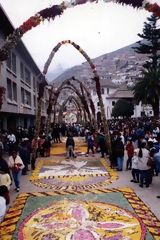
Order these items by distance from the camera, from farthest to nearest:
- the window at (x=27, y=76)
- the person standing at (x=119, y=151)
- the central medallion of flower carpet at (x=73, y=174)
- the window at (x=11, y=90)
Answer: the window at (x=27, y=76) < the window at (x=11, y=90) < the person standing at (x=119, y=151) < the central medallion of flower carpet at (x=73, y=174)

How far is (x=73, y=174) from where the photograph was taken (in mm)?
17969

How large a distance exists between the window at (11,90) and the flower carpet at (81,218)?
18143 mm

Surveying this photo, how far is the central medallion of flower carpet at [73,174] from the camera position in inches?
605

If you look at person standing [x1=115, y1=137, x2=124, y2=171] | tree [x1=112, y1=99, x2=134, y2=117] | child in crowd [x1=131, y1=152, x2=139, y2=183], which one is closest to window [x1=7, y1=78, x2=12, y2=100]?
person standing [x1=115, y1=137, x2=124, y2=171]

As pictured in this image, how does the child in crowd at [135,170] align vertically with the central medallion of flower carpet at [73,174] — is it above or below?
above

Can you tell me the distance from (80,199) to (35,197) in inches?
69.0

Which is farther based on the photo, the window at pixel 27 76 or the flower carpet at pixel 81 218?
the window at pixel 27 76

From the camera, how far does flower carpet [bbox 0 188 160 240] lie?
927cm

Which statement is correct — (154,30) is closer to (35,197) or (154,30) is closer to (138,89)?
(138,89)

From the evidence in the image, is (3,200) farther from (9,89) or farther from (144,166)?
(9,89)

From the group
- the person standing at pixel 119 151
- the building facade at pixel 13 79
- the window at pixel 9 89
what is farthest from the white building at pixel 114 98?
the person standing at pixel 119 151

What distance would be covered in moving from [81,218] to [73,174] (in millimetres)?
7572

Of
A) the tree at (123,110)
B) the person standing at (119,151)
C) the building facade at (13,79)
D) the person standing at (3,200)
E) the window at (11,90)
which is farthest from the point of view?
the tree at (123,110)

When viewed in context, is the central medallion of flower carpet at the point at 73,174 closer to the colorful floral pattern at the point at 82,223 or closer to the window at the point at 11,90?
the colorful floral pattern at the point at 82,223
